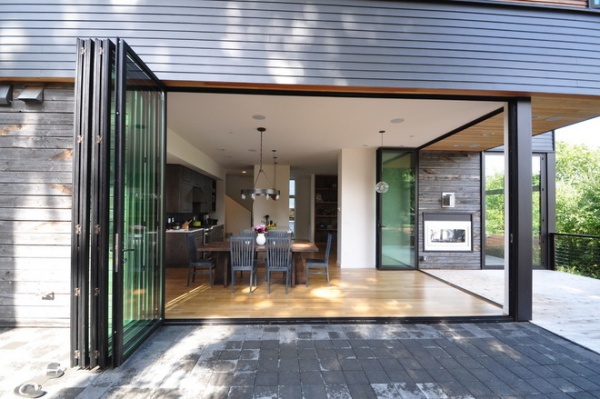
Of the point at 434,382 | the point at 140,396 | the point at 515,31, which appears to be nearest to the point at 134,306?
the point at 140,396

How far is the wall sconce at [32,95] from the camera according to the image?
113 inches

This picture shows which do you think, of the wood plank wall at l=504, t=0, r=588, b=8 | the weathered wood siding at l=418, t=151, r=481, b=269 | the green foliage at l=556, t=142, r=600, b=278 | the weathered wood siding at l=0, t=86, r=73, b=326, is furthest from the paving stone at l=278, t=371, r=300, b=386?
the green foliage at l=556, t=142, r=600, b=278

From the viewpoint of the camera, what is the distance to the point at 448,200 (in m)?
6.09

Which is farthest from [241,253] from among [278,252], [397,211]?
[397,211]

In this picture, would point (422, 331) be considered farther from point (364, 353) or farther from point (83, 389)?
point (83, 389)

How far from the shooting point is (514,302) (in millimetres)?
3156

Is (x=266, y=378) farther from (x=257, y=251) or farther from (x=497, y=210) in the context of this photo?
(x=497, y=210)

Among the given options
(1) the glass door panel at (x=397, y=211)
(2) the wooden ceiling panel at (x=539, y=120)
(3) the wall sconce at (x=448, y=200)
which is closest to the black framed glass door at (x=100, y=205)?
(2) the wooden ceiling panel at (x=539, y=120)

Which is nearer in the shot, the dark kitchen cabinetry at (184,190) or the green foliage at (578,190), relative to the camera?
the dark kitchen cabinetry at (184,190)

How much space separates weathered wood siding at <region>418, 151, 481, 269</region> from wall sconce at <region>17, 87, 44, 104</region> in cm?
634

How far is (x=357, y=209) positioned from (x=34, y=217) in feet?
17.2

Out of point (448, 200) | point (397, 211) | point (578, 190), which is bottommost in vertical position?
point (397, 211)

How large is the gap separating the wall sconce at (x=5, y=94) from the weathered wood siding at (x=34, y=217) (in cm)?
5

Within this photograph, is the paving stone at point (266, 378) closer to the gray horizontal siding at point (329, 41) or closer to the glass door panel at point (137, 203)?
the glass door panel at point (137, 203)
